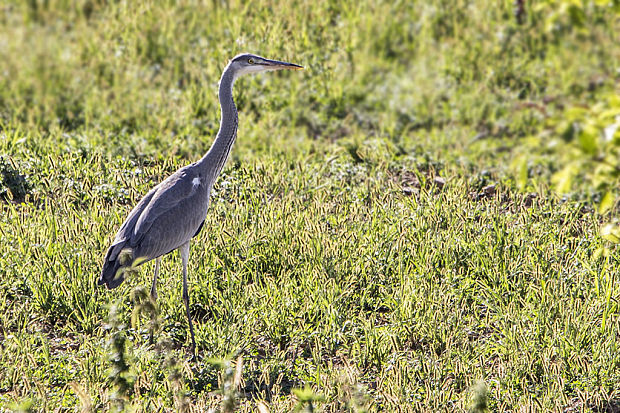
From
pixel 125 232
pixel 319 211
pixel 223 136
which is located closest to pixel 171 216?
pixel 125 232

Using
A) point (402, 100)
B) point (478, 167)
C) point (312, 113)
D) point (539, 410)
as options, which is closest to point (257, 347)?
point (539, 410)

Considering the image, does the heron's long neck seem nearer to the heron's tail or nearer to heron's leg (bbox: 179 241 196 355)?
heron's leg (bbox: 179 241 196 355)

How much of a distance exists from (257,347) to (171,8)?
6662 millimetres

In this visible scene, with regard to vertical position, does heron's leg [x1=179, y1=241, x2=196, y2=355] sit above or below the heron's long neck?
below

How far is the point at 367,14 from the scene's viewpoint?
1075 centimetres

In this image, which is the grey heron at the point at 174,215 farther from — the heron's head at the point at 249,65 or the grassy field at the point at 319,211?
the grassy field at the point at 319,211

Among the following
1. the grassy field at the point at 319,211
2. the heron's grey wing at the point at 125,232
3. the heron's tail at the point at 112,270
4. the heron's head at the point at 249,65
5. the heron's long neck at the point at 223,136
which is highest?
the heron's head at the point at 249,65

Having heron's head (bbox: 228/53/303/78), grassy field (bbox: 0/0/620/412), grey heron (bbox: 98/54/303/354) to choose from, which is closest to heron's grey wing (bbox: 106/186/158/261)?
grey heron (bbox: 98/54/303/354)

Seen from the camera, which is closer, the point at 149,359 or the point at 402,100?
the point at 149,359

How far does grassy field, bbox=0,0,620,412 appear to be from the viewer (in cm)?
489

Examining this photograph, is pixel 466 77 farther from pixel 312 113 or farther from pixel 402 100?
pixel 312 113

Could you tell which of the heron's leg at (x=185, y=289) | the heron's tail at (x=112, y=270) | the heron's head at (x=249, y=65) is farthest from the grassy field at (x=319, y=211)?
the heron's head at (x=249, y=65)

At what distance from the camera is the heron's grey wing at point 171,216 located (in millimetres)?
5312

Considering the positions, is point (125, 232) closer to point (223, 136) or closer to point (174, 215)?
point (174, 215)
